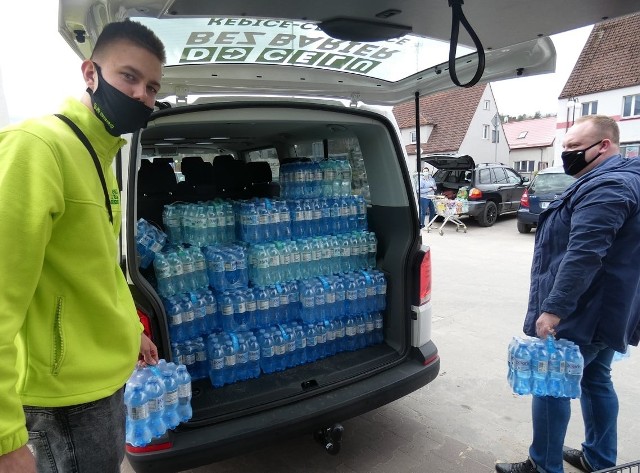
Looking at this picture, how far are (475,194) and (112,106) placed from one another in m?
12.6

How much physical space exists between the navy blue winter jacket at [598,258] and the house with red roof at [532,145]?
39.4 metres

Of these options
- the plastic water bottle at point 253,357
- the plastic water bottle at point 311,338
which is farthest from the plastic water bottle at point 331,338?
the plastic water bottle at point 253,357

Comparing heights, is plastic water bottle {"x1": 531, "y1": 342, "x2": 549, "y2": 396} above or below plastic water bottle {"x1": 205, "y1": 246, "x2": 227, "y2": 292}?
below

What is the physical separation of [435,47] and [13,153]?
221cm

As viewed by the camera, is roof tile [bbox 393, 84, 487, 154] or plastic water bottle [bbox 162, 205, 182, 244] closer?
plastic water bottle [bbox 162, 205, 182, 244]

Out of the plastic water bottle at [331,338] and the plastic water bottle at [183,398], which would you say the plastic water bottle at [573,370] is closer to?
the plastic water bottle at [331,338]

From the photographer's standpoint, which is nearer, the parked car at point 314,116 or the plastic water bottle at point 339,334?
the parked car at point 314,116

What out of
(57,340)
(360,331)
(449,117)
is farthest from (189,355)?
(449,117)

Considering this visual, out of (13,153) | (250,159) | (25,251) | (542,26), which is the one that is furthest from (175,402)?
(250,159)

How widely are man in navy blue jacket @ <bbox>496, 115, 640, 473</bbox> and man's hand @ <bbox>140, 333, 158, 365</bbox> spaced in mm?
1993

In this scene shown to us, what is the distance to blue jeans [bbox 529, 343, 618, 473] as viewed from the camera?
2465 millimetres

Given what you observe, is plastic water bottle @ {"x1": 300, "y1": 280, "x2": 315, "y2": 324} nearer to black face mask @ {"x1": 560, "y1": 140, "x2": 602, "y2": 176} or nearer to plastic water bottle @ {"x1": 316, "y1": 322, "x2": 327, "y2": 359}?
plastic water bottle @ {"x1": 316, "y1": 322, "x2": 327, "y2": 359}

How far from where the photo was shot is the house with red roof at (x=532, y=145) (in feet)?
130

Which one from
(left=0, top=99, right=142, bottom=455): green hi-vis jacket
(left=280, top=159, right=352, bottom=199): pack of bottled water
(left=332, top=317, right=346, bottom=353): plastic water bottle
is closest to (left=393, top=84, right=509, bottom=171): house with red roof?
(left=280, top=159, right=352, bottom=199): pack of bottled water
